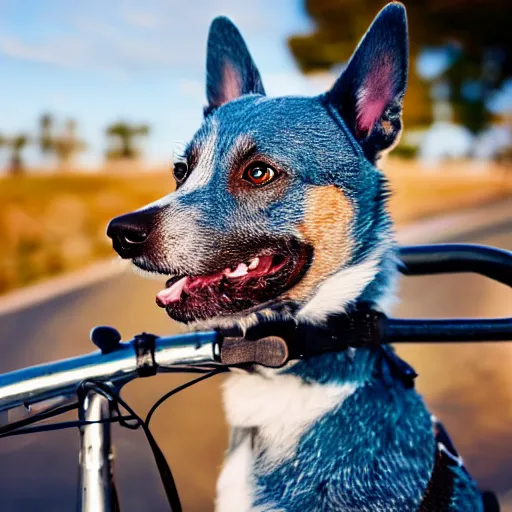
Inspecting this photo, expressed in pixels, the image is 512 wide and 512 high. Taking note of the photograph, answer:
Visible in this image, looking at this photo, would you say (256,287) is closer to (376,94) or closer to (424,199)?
(376,94)

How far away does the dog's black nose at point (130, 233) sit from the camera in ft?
3.87

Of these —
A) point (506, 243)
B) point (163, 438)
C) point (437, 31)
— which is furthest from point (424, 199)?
point (163, 438)

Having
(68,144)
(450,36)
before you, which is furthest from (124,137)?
(450,36)

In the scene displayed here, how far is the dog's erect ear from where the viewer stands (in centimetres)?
136

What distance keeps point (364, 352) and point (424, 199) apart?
952 cm

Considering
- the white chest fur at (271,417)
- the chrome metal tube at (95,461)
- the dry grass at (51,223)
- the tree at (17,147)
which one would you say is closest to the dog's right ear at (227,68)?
the white chest fur at (271,417)

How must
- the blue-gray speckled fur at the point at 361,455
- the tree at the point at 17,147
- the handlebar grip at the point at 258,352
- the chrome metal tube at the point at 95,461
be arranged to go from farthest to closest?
the tree at the point at 17,147 < the blue-gray speckled fur at the point at 361,455 < the handlebar grip at the point at 258,352 < the chrome metal tube at the point at 95,461

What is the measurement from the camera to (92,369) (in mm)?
1143

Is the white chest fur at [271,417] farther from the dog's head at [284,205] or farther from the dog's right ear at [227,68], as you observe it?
the dog's right ear at [227,68]

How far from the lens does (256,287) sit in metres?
1.25

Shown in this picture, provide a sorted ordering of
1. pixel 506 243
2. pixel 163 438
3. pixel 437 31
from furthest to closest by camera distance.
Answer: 1. pixel 506 243
2. pixel 437 31
3. pixel 163 438

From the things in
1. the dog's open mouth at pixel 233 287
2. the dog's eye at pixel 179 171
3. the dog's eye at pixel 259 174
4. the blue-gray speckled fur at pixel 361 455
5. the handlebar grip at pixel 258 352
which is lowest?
the blue-gray speckled fur at pixel 361 455

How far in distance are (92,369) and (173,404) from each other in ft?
9.24

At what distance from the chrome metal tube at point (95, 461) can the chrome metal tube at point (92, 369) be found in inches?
1.9
